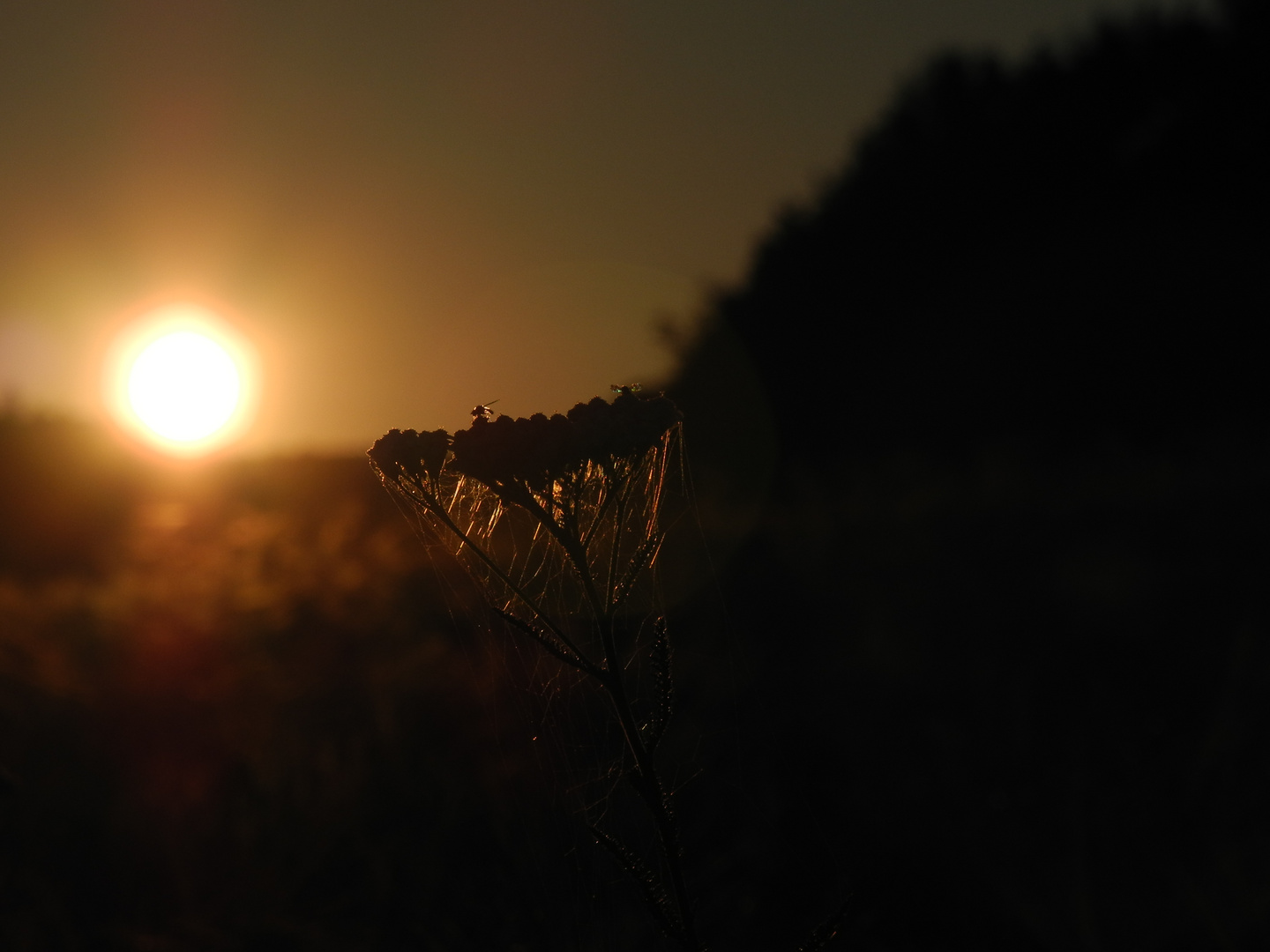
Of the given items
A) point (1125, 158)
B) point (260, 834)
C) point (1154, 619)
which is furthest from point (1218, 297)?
point (260, 834)

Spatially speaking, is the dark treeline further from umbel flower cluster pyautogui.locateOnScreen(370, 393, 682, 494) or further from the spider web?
umbel flower cluster pyautogui.locateOnScreen(370, 393, 682, 494)

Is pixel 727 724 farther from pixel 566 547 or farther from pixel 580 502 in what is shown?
pixel 566 547

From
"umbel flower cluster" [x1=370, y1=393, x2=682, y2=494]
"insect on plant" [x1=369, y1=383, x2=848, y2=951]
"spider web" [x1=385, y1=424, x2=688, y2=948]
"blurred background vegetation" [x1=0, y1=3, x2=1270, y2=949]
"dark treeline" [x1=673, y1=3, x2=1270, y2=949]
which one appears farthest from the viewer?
"dark treeline" [x1=673, y1=3, x2=1270, y2=949]

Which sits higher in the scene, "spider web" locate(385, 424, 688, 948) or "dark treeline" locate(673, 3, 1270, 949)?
"spider web" locate(385, 424, 688, 948)

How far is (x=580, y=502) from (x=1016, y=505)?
10.2m

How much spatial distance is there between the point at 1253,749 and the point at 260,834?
541cm

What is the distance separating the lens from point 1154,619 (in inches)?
309

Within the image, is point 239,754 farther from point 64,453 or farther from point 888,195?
point 888,195

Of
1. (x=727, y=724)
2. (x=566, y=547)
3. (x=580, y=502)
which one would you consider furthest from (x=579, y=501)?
(x=727, y=724)

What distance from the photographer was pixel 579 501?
2287 mm

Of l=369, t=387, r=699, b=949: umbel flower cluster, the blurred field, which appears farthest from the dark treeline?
the blurred field

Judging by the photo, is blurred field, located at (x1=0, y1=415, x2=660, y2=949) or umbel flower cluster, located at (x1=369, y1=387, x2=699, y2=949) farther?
blurred field, located at (x1=0, y1=415, x2=660, y2=949)

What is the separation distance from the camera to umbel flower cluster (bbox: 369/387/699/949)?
1854 mm

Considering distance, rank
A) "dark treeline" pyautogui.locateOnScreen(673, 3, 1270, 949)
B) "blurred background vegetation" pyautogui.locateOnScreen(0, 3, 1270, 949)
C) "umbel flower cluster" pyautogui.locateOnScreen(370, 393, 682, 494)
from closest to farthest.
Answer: "umbel flower cluster" pyautogui.locateOnScreen(370, 393, 682, 494) < "blurred background vegetation" pyautogui.locateOnScreen(0, 3, 1270, 949) < "dark treeline" pyautogui.locateOnScreen(673, 3, 1270, 949)
